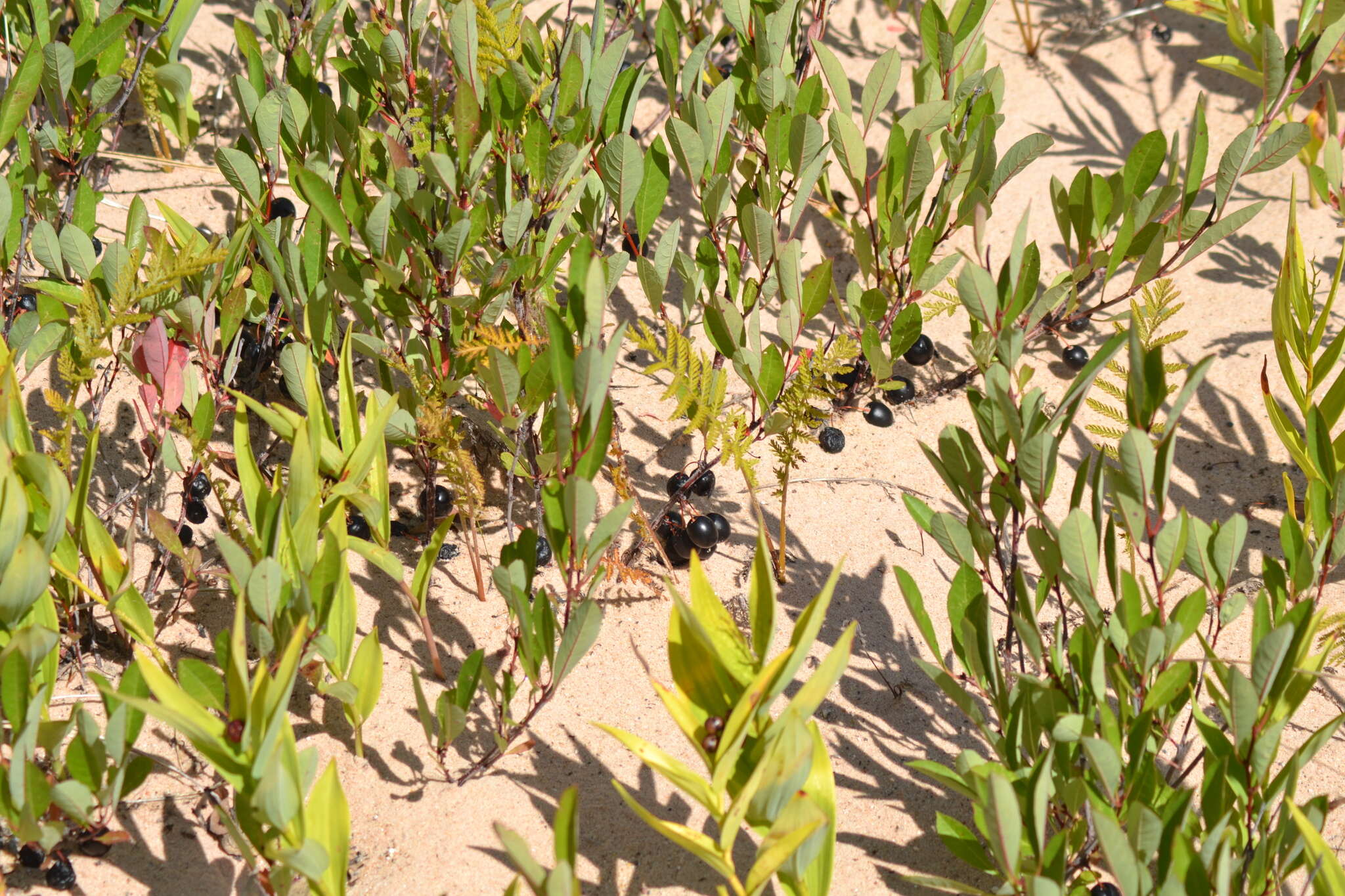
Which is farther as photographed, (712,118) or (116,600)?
(712,118)

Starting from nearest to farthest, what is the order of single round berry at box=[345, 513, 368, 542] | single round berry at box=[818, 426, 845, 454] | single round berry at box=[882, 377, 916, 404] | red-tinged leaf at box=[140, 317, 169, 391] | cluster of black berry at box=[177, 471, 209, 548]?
red-tinged leaf at box=[140, 317, 169, 391] < cluster of black berry at box=[177, 471, 209, 548] < single round berry at box=[345, 513, 368, 542] < single round berry at box=[818, 426, 845, 454] < single round berry at box=[882, 377, 916, 404]

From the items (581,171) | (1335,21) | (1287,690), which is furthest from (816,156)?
(1287,690)

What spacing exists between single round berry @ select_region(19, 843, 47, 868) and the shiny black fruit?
878 millimetres

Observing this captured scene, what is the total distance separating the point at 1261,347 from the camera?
7.10ft

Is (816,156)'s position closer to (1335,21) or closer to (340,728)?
(1335,21)

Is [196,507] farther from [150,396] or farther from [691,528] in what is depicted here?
[691,528]

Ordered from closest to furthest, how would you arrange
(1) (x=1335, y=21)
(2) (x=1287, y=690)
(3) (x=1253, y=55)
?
(2) (x=1287, y=690), (1) (x=1335, y=21), (3) (x=1253, y=55)

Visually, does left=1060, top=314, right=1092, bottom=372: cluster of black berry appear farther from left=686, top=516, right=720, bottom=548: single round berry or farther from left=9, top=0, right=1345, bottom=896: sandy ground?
left=686, top=516, right=720, bottom=548: single round berry

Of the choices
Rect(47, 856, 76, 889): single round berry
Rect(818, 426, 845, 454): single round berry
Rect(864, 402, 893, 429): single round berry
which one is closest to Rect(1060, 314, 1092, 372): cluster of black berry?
Rect(864, 402, 893, 429): single round berry

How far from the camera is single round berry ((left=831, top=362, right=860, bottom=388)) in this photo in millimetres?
1952

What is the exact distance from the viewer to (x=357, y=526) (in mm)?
1753

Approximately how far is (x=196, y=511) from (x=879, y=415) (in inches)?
40.9

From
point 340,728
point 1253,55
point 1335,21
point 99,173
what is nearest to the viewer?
point 340,728

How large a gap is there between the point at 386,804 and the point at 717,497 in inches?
27.1
